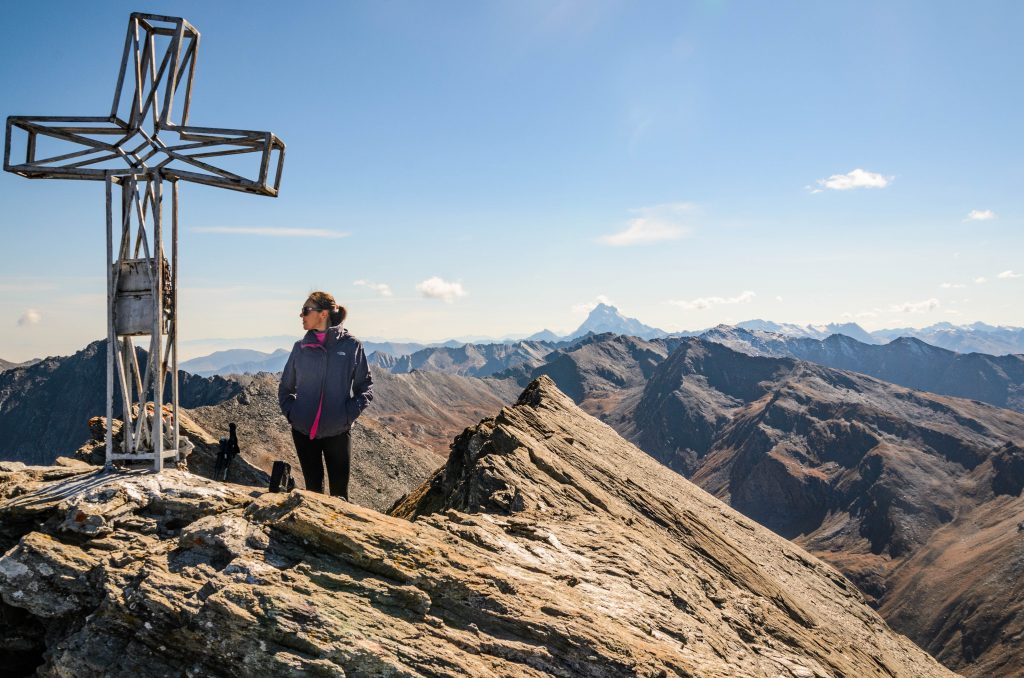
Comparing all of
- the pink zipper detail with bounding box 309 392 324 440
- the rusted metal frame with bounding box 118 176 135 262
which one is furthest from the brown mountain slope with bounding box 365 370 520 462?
the rusted metal frame with bounding box 118 176 135 262

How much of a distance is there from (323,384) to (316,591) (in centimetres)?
341

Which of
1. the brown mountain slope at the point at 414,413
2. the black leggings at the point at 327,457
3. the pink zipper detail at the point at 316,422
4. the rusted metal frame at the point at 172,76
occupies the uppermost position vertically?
the rusted metal frame at the point at 172,76

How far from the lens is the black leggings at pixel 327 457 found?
947 centimetres

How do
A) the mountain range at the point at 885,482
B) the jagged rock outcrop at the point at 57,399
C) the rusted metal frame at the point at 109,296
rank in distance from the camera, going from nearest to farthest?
1. the rusted metal frame at the point at 109,296
2. the mountain range at the point at 885,482
3. the jagged rock outcrop at the point at 57,399

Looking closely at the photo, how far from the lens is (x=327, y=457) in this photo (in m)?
9.63

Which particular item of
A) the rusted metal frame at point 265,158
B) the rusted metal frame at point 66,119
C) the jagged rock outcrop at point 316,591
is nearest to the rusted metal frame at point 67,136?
the rusted metal frame at point 66,119

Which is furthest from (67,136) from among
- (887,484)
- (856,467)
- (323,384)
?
(856,467)

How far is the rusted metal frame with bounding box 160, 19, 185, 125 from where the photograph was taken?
890cm

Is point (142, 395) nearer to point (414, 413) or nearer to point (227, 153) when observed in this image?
point (227, 153)

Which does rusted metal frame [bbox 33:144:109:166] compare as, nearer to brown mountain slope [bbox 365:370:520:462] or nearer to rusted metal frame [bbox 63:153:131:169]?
rusted metal frame [bbox 63:153:131:169]

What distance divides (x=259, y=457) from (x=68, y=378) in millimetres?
130133

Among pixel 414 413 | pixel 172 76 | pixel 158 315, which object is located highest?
pixel 172 76

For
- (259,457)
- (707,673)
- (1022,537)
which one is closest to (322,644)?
(707,673)

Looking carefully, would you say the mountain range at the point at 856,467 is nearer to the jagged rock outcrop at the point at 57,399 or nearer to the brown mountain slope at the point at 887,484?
the brown mountain slope at the point at 887,484
